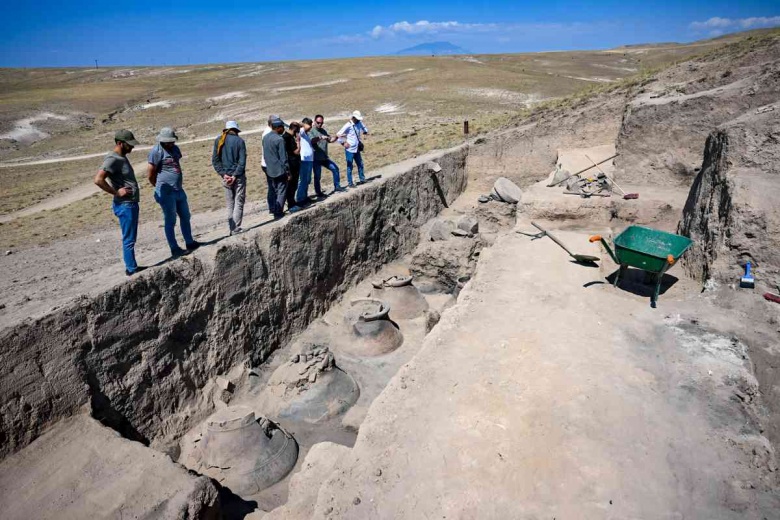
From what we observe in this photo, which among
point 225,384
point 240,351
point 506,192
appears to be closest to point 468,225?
point 506,192

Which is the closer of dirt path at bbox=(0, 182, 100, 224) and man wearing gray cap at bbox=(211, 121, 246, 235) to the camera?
man wearing gray cap at bbox=(211, 121, 246, 235)

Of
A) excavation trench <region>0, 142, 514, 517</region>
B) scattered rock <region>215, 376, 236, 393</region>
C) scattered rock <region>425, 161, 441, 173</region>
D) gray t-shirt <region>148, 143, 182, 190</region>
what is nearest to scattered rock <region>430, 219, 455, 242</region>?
excavation trench <region>0, 142, 514, 517</region>

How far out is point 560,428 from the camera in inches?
176

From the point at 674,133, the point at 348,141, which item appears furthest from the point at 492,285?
the point at 674,133

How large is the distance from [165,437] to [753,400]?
714 centimetres

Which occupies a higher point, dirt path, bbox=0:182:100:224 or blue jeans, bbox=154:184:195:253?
blue jeans, bbox=154:184:195:253

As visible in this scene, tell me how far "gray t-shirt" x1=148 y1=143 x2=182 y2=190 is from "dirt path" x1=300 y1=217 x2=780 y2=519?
12.9ft

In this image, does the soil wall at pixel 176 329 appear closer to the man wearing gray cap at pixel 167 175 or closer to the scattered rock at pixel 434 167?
the man wearing gray cap at pixel 167 175

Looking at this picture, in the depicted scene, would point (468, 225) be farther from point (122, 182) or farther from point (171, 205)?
point (122, 182)

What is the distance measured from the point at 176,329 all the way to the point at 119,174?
7.59 ft

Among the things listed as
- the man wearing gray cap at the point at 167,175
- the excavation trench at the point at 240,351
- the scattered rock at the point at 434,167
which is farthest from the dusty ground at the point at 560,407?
the scattered rock at the point at 434,167

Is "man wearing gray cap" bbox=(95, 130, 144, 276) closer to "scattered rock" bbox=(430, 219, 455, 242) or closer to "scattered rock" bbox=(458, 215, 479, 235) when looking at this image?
"scattered rock" bbox=(430, 219, 455, 242)

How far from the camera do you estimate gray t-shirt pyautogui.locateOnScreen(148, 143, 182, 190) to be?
5.96m

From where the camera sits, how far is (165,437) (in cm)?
637
